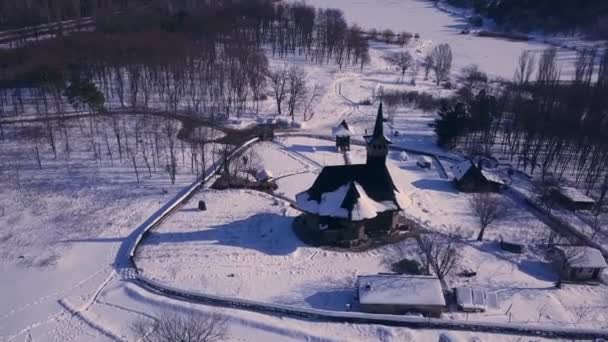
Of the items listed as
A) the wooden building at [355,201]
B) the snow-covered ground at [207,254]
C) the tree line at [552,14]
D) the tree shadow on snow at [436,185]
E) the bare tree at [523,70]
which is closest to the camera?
the snow-covered ground at [207,254]

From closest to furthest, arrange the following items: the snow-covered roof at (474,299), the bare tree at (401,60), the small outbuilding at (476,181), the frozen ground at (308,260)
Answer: the snow-covered roof at (474,299), the frozen ground at (308,260), the small outbuilding at (476,181), the bare tree at (401,60)

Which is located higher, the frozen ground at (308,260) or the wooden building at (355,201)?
the wooden building at (355,201)

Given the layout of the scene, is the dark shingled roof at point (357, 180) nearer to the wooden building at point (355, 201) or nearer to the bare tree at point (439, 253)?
the wooden building at point (355, 201)

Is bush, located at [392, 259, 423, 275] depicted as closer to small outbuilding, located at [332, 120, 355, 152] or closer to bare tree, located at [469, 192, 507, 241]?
bare tree, located at [469, 192, 507, 241]

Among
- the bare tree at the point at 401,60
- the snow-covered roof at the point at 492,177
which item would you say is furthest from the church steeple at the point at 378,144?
the bare tree at the point at 401,60

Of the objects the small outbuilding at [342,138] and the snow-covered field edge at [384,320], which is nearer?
the snow-covered field edge at [384,320]

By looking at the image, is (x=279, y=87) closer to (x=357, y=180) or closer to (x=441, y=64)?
(x=441, y=64)

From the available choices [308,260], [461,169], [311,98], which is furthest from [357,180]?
[311,98]
